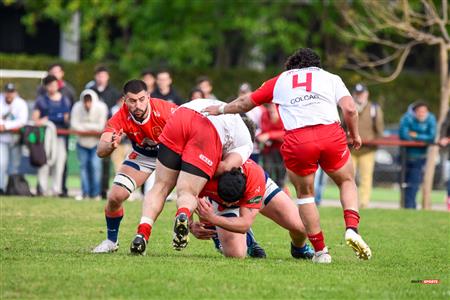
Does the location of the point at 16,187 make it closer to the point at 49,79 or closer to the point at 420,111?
the point at 49,79

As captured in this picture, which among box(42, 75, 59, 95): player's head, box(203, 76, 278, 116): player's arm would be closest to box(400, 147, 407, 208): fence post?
box(42, 75, 59, 95): player's head

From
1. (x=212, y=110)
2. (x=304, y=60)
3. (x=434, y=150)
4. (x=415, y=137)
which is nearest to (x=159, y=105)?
(x=212, y=110)

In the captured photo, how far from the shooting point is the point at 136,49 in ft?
125

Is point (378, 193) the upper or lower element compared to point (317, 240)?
lower

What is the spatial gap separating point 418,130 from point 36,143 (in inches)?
284

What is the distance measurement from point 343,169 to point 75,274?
311cm

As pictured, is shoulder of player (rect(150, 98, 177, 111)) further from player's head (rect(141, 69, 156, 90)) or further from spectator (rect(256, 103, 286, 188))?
player's head (rect(141, 69, 156, 90))

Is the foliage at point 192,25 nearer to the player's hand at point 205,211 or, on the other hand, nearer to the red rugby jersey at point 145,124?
the red rugby jersey at point 145,124

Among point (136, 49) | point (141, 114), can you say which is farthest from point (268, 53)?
point (141, 114)

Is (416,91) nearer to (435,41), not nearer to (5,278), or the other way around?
(435,41)

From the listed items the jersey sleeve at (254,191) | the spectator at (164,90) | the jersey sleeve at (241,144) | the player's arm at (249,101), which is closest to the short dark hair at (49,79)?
the spectator at (164,90)

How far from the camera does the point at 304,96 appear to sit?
11016mm

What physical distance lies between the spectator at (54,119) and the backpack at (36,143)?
22 cm

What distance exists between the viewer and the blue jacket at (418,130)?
72.0ft
